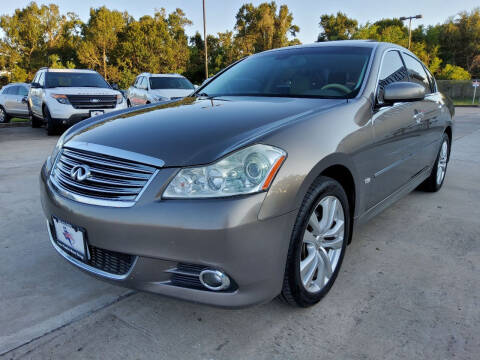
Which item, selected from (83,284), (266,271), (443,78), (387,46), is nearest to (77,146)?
(83,284)

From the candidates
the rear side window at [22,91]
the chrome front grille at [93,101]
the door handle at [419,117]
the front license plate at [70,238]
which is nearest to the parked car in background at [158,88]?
the chrome front grille at [93,101]

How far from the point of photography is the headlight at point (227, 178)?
1.69 meters

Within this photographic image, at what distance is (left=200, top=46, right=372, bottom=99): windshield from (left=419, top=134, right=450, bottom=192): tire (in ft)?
6.06

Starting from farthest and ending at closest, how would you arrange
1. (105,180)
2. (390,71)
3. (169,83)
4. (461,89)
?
(461,89) < (169,83) < (390,71) < (105,180)

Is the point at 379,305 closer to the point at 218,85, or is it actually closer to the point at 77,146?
the point at 77,146

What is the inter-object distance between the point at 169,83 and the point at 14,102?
5725mm

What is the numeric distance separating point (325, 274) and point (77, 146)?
1537mm

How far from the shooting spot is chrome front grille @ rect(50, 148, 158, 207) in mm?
1771

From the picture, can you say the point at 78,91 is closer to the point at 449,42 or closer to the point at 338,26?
the point at 449,42

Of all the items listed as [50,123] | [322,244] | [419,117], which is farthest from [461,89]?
[322,244]

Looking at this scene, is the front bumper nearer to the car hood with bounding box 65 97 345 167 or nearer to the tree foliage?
the car hood with bounding box 65 97 345 167

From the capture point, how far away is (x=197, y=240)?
1.64 m

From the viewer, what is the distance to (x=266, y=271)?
1.75 m

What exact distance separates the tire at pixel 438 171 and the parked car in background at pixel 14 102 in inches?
503
